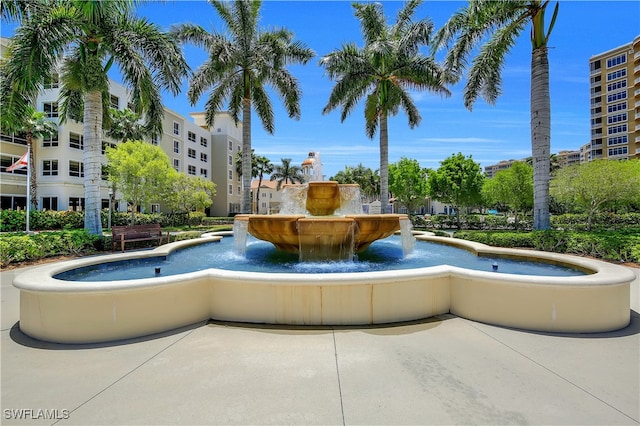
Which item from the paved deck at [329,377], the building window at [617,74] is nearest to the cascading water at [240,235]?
the paved deck at [329,377]

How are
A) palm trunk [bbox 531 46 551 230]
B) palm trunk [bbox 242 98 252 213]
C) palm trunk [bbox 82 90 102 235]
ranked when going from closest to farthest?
palm trunk [bbox 531 46 551 230]
palm trunk [bbox 82 90 102 235]
palm trunk [bbox 242 98 252 213]

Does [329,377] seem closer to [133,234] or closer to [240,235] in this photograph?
[240,235]

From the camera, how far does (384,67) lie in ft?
69.3

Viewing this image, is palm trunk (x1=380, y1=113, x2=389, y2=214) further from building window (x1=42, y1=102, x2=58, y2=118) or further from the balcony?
the balcony

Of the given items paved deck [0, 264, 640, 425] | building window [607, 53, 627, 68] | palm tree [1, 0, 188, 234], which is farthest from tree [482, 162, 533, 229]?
building window [607, 53, 627, 68]

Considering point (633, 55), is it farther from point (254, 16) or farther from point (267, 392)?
point (267, 392)

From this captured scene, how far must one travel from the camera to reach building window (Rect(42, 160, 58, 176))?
31094mm

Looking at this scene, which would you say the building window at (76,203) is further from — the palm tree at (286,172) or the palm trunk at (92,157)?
the palm tree at (286,172)

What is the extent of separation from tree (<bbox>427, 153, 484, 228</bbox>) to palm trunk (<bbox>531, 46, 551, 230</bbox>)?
15.7 meters

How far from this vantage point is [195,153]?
5231 centimetres

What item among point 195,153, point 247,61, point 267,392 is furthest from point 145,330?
point 195,153

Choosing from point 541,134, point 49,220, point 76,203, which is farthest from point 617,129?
point 49,220

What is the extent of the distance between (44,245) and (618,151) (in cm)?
8610

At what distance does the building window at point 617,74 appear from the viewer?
60125mm
